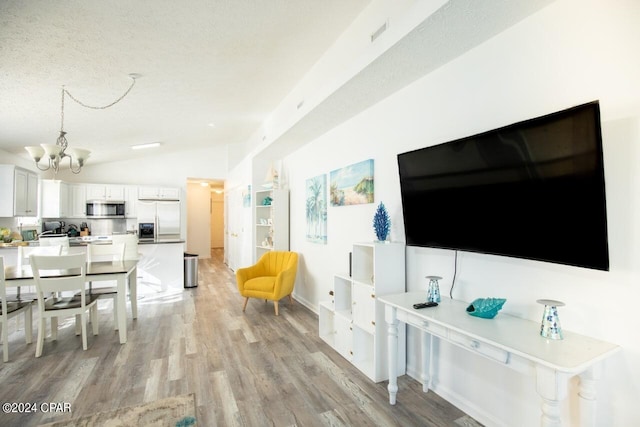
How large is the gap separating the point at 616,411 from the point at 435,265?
4.01 ft

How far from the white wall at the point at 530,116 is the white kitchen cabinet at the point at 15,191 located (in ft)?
20.1

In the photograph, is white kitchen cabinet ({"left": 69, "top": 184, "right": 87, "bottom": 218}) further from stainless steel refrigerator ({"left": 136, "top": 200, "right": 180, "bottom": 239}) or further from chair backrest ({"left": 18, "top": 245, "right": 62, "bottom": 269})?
chair backrest ({"left": 18, "top": 245, "right": 62, "bottom": 269})

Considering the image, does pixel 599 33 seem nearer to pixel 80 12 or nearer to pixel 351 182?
pixel 351 182

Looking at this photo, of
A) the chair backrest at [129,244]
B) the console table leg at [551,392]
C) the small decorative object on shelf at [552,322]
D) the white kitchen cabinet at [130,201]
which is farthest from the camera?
the white kitchen cabinet at [130,201]

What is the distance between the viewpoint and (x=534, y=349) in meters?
1.39

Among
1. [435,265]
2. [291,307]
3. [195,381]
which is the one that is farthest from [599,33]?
[291,307]

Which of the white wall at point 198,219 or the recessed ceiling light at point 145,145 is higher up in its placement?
the recessed ceiling light at point 145,145

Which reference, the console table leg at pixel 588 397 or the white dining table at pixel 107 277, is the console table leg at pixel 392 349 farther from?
the white dining table at pixel 107 277

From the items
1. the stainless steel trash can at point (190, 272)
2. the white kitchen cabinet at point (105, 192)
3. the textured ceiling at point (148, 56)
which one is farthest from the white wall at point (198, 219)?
the textured ceiling at point (148, 56)

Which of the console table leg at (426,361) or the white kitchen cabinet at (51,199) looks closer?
the console table leg at (426,361)

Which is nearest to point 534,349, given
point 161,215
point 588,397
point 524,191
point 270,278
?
point 588,397

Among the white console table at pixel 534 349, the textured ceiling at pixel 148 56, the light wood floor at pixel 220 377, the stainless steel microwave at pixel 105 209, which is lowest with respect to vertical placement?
the light wood floor at pixel 220 377

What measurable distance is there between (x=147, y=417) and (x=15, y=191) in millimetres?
5809

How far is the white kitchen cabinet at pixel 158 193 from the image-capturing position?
7.24 metres
